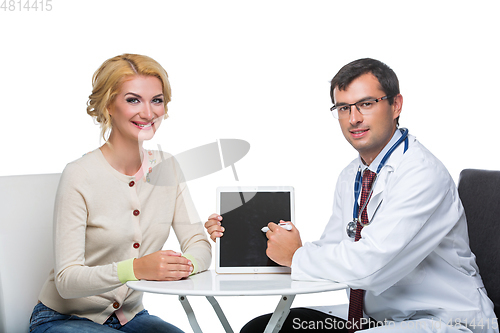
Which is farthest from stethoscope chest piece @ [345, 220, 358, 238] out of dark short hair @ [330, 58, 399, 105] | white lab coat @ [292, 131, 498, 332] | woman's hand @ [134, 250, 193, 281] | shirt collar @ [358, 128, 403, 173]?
woman's hand @ [134, 250, 193, 281]

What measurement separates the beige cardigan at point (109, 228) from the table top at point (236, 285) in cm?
15

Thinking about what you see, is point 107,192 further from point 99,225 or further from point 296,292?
point 296,292

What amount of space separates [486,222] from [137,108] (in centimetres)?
193

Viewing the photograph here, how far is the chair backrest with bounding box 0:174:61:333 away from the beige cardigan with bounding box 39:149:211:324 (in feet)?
0.79

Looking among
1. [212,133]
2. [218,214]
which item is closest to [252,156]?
[212,133]

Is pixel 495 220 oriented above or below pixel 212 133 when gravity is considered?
below

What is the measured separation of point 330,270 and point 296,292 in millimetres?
253

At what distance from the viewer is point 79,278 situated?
2023 millimetres

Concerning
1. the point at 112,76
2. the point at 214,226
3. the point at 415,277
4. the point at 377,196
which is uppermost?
the point at 112,76

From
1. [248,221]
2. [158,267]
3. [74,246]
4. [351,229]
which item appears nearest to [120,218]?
[74,246]

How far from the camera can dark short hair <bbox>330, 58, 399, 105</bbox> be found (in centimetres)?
234

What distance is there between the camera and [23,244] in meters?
2.51

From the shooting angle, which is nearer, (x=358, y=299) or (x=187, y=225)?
(x=358, y=299)

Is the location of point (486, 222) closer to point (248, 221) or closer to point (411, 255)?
point (411, 255)
